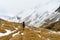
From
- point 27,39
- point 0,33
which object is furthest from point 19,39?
point 0,33

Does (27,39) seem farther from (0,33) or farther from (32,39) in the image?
(0,33)

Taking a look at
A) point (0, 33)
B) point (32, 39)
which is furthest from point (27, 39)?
point (0, 33)

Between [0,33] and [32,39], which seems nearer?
[32,39]

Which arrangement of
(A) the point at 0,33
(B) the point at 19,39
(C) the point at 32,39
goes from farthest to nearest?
(A) the point at 0,33, (C) the point at 32,39, (B) the point at 19,39

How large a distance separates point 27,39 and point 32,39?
1.49 metres

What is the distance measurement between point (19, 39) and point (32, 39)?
4.21 m

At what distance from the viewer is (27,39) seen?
131 ft

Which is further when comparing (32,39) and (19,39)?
(32,39)

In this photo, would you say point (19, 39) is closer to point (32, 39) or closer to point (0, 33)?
point (32, 39)

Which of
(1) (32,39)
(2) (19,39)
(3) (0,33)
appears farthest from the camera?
(3) (0,33)

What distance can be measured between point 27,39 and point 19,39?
2.73 m

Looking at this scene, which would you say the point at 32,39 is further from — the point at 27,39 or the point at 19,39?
the point at 19,39

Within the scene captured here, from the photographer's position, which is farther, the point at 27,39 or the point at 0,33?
the point at 0,33

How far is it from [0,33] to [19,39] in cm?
3123
